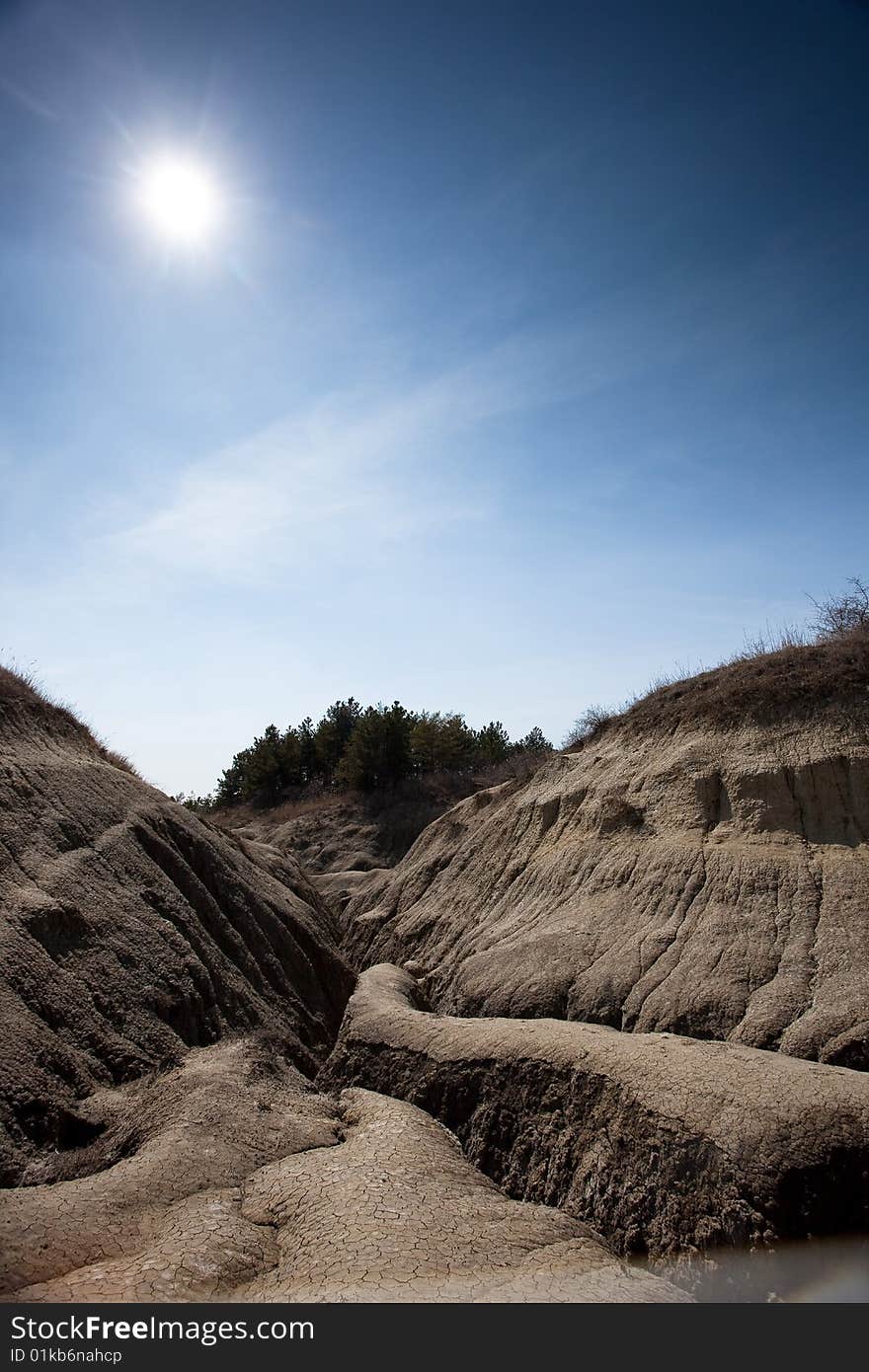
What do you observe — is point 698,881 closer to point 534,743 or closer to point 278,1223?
point 278,1223

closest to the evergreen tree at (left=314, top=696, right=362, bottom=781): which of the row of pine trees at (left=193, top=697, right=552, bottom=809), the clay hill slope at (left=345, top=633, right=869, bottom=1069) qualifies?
the row of pine trees at (left=193, top=697, right=552, bottom=809)

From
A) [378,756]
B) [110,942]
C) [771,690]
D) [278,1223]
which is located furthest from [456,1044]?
[378,756]

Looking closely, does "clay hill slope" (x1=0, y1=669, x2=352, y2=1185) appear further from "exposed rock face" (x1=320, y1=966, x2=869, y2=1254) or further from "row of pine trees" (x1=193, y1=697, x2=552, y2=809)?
"row of pine trees" (x1=193, y1=697, x2=552, y2=809)

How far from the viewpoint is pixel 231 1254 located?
6.44 m

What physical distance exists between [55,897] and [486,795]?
50.8 ft

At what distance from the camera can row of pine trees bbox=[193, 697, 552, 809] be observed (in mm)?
45625

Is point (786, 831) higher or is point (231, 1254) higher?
point (786, 831)

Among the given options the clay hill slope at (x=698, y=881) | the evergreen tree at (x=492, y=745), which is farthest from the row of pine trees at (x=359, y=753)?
the clay hill slope at (x=698, y=881)

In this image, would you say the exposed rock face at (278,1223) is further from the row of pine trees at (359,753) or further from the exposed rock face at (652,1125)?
the row of pine trees at (359,753)

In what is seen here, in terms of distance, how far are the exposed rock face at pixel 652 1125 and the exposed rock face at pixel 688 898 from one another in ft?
5.31

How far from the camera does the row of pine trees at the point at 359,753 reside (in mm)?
45625

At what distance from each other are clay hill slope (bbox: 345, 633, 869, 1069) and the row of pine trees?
2482 cm
